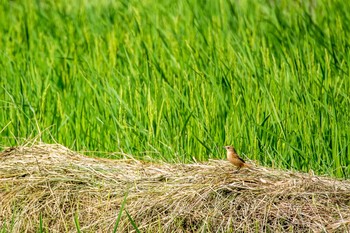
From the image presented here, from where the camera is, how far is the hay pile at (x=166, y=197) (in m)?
3.73

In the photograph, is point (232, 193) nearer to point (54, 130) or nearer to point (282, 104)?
point (282, 104)

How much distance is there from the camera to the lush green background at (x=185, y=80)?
16.6ft

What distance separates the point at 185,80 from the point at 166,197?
2.01 meters

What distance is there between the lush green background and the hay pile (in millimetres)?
406

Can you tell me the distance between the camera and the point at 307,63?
600cm

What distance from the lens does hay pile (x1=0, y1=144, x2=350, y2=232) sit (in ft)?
12.2

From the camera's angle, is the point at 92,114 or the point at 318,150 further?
the point at 92,114

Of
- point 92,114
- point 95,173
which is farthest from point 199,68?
point 95,173

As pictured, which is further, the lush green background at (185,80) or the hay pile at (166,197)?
the lush green background at (185,80)

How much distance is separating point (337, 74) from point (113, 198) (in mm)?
2235

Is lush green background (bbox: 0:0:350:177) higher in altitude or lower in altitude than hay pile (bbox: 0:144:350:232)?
higher

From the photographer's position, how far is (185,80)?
5832mm

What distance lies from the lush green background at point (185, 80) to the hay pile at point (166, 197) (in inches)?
16.0

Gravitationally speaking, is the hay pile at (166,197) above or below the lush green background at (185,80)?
below
